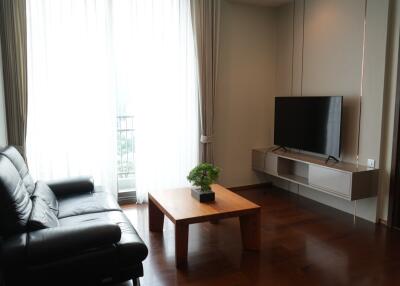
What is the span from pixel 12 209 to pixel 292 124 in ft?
11.5

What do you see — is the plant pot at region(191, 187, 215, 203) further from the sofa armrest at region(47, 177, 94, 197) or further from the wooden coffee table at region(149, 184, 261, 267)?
the sofa armrest at region(47, 177, 94, 197)

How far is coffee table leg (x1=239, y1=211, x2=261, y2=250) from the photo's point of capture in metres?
3.02

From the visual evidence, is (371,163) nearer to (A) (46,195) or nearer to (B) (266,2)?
(B) (266,2)

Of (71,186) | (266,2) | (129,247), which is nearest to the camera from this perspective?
(129,247)

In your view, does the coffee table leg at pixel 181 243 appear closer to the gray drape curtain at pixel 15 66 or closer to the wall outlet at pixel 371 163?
the gray drape curtain at pixel 15 66

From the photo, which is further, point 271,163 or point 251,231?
point 271,163

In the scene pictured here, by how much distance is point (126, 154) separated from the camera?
443 cm

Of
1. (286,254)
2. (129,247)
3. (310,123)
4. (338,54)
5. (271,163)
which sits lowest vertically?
(286,254)

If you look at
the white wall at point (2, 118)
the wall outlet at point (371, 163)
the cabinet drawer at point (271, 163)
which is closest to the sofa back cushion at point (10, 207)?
the white wall at point (2, 118)

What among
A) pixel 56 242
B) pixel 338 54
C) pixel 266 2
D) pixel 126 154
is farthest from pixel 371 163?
pixel 56 242

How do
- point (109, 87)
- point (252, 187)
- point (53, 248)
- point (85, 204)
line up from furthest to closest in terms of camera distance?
1. point (252, 187)
2. point (109, 87)
3. point (85, 204)
4. point (53, 248)

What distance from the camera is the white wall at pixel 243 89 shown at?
189 inches

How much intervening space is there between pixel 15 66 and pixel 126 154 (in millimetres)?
1641

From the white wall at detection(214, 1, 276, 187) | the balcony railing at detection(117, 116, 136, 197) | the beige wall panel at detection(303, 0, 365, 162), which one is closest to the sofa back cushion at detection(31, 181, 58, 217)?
the balcony railing at detection(117, 116, 136, 197)
